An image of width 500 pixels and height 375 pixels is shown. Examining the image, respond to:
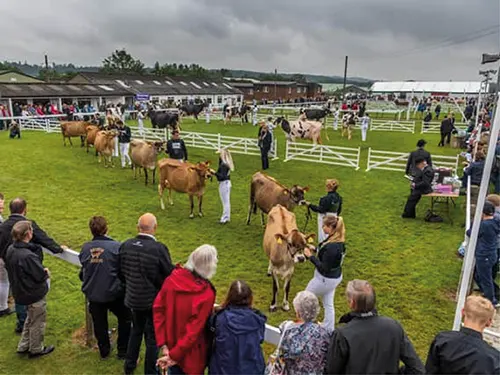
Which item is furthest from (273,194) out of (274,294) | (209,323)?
(209,323)

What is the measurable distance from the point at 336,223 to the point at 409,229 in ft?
18.4

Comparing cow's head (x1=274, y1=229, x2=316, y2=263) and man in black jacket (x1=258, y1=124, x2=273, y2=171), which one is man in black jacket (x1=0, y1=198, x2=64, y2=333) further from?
man in black jacket (x1=258, y1=124, x2=273, y2=171)

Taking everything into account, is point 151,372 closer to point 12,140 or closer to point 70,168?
point 70,168

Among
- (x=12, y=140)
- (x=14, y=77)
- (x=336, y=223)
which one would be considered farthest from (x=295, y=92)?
(x=336, y=223)

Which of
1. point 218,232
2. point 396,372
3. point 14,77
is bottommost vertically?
point 218,232

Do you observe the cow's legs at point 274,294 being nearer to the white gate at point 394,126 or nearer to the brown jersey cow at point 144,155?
the brown jersey cow at point 144,155

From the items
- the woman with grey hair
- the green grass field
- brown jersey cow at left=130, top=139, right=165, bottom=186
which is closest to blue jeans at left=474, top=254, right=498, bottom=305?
the green grass field

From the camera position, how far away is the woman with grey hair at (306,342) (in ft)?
10.3

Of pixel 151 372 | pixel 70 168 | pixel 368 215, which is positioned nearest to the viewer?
pixel 151 372

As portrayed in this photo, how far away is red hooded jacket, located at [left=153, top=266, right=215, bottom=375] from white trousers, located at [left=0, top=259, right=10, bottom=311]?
326 cm

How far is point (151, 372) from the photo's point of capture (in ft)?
14.2

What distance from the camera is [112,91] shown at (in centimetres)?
4272

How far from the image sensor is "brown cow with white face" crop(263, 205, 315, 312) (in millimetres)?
5555

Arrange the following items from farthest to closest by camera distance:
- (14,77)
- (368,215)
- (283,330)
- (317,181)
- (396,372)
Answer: (14,77) → (317,181) → (368,215) → (283,330) → (396,372)
